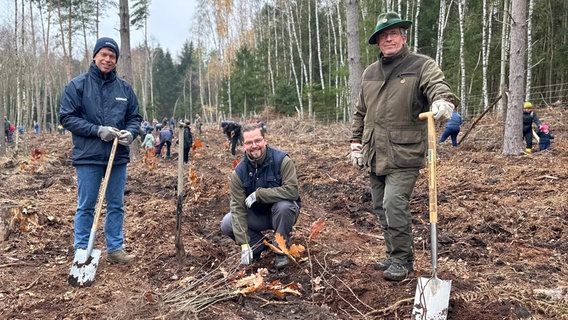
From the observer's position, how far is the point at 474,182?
22.3 ft

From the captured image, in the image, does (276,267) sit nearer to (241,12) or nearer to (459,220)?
(459,220)

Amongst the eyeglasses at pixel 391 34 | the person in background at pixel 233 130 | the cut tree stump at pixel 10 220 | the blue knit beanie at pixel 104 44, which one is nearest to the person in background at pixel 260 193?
the eyeglasses at pixel 391 34

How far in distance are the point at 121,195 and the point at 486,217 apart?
390 centimetres

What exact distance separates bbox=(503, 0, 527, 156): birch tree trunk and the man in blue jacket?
7.97m

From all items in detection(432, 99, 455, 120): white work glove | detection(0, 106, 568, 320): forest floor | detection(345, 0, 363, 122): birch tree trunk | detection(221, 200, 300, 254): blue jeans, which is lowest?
detection(0, 106, 568, 320): forest floor

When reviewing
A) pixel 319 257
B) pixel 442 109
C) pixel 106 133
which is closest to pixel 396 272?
pixel 319 257

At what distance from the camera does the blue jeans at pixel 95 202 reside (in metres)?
3.61

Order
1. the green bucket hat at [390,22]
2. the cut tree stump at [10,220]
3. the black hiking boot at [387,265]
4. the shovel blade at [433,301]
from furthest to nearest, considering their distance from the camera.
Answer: the cut tree stump at [10,220], the black hiking boot at [387,265], the green bucket hat at [390,22], the shovel blade at [433,301]

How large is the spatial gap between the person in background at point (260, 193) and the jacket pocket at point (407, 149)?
0.90m

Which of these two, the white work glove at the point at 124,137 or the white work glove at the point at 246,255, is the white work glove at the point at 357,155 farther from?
the white work glove at the point at 124,137

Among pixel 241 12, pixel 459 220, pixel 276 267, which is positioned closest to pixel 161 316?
pixel 276 267

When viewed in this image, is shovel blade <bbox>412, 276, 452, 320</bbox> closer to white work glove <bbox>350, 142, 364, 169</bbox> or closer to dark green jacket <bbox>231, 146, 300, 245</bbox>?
white work glove <bbox>350, 142, 364, 169</bbox>

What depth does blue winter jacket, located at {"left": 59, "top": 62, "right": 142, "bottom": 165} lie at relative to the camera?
356 cm

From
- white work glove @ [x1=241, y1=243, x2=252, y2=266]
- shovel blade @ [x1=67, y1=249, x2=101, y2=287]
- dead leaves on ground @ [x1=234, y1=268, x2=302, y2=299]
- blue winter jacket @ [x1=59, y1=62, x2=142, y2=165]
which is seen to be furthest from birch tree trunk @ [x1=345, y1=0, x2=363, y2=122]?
shovel blade @ [x1=67, y1=249, x2=101, y2=287]
